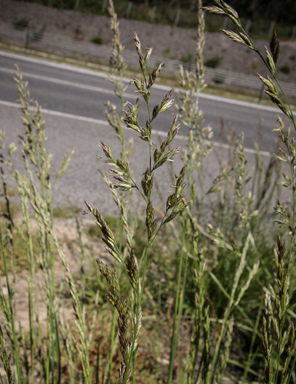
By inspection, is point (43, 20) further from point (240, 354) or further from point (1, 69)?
point (240, 354)

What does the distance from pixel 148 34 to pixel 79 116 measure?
24956mm

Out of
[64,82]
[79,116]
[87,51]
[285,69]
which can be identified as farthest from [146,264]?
[285,69]

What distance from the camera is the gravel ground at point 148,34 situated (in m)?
28.0

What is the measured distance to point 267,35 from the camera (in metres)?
34.2

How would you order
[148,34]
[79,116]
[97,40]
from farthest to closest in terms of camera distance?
1. [148,34]
2. [97,40]
3. [79,116]

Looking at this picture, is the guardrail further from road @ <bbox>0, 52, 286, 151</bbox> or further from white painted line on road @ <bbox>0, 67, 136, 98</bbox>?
white painted line on road @ <bbox>0, 67, 136, 98</bbox>

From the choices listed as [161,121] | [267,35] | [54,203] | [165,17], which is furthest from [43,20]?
[54,203]

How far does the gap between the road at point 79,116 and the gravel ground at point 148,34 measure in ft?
54.5

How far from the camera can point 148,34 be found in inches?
1148

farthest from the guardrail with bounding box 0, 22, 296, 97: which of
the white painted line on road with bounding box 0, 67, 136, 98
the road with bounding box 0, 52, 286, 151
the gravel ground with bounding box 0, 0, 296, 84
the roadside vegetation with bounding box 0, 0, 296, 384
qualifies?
the roadside vegetation with bounding box 0, 0, 296, 384

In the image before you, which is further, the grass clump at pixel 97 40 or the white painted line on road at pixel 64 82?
the grass clump at pixel 97 40

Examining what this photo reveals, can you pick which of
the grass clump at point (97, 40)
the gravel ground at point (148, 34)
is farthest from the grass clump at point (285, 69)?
the grass clump at point (97, 40)

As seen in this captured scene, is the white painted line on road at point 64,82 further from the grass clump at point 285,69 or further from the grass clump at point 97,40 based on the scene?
the grass clump at point 285,69

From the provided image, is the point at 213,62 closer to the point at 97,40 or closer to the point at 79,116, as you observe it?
the point at 97,40
